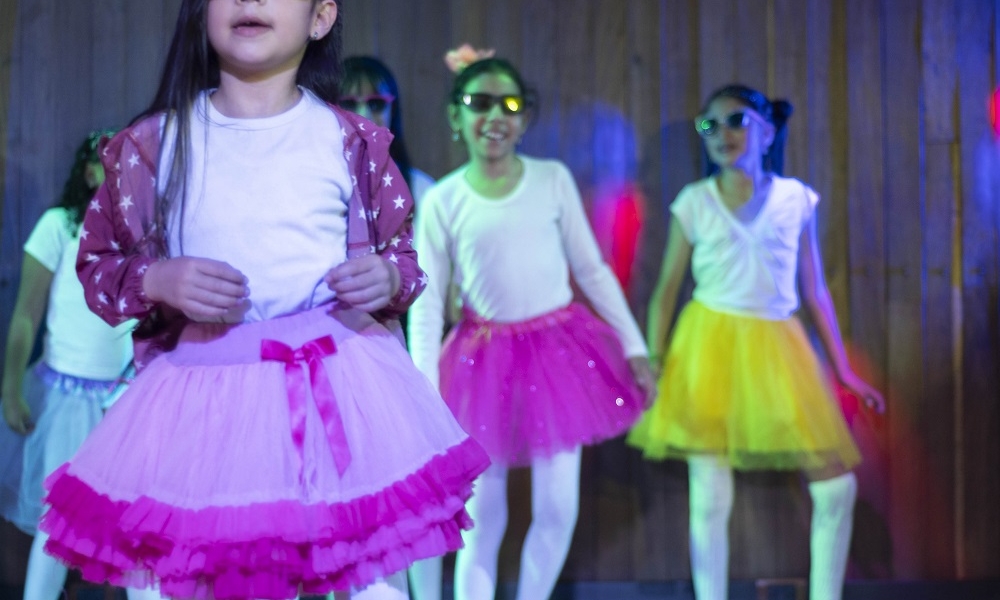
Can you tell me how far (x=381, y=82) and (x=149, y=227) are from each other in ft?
6.54

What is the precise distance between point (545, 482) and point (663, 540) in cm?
85

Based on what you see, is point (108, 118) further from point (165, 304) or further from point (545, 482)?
point (165, 304)

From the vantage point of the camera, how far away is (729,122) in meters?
3.78

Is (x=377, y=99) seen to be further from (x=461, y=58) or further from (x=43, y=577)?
(x=43, y=577)

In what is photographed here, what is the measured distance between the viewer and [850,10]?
4027mm

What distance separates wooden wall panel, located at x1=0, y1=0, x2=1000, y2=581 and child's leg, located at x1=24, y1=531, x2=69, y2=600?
57.1 inches

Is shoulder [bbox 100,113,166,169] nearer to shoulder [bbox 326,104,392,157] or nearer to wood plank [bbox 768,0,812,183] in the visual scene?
shoulder [bbox 326,104,392,157]

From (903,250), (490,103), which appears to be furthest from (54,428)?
(903,250)

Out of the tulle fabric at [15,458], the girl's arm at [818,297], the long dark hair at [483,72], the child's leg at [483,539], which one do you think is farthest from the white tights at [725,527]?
the tulle fabric at [15,458]

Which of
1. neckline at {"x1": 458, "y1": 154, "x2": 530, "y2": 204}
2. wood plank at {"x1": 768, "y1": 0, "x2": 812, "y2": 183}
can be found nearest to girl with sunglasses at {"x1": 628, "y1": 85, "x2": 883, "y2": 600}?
wood plank at {"x1": 768, "y1": 0, "x2": 812, "y2": 183}

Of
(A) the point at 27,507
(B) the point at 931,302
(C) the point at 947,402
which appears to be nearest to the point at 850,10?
(B) the point at 931,302

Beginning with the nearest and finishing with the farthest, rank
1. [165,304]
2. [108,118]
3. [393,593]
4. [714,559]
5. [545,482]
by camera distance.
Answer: [393,593], [165,304], [545,482], [714,559], [108,118]

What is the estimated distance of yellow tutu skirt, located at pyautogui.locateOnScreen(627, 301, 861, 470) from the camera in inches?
140

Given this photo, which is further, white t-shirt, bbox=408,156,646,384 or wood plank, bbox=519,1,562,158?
wood plank, bbox=519,1,562,158
